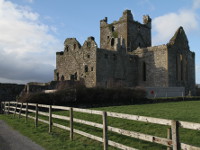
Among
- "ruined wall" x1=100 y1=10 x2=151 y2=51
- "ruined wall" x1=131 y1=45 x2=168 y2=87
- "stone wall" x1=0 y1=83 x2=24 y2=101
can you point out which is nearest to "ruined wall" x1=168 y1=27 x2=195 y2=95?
"ruined wall" x1=131 y1=45 x2=168 y2=87

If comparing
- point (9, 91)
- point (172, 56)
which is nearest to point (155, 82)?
point (172, 56)

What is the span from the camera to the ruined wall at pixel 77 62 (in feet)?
120

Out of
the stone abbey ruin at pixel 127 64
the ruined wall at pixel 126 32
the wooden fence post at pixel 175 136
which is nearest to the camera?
the wooden fence post at pixel 175 136

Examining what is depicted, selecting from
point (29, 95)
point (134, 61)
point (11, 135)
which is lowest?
point (11, 135)

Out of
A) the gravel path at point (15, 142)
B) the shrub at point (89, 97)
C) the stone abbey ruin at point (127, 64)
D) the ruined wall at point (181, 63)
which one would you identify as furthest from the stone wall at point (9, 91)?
the ruined wall at point (181, 63)

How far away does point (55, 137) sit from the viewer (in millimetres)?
10125

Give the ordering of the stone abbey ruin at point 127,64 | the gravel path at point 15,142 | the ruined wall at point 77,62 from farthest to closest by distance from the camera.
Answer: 1. the stone abbey ruin at point 127,64
2. the ruined wall at point 77,62
3. the gravel path at point 15,142

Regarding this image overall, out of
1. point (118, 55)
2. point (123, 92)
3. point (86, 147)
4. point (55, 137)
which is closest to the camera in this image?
point (86, 147)

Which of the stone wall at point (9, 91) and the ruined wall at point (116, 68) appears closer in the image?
the stone wall at point (9, 91)

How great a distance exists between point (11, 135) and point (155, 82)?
32.2 m

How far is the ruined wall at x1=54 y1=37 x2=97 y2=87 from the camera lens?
3647 cm

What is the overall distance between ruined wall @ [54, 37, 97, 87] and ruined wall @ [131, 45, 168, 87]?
33.9ft

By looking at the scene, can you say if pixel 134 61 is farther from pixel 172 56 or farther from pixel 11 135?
pixel 11 135

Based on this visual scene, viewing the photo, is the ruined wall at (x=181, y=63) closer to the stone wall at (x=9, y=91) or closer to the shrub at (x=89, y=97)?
the shrub at (x=89, y=97)
